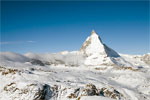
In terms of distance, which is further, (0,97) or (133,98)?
(133,98)

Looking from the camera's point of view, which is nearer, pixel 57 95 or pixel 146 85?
pixel 57 95

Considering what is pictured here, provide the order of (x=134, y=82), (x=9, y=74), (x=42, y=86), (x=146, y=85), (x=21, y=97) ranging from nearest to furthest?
(x=21, y=97) → (x=42, y=86) → (x=9, y=74) → (x=146, y=85) → (x=134, y=82)

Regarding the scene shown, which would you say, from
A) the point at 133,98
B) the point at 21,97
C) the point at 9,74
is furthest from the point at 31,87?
the point at 133,98

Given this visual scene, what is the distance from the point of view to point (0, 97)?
48344mm

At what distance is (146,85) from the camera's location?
143625mm

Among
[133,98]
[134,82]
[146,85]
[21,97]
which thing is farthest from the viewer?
[134,82]

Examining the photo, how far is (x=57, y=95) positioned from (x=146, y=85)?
113315 millimetres

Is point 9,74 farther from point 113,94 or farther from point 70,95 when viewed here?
point 113,94

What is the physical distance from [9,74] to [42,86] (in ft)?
56.8

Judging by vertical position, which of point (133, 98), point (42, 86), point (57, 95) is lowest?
point (133, 98)

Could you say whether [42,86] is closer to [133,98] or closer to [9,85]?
[9,85]

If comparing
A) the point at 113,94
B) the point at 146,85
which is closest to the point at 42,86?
the point at 113,94

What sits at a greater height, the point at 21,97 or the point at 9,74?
the point at 9,74

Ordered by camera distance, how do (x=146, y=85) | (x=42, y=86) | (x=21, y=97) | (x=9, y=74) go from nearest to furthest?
(x=21, y=97), (x=42, y=86), (x=9, y=74), (x=146, y=85)
